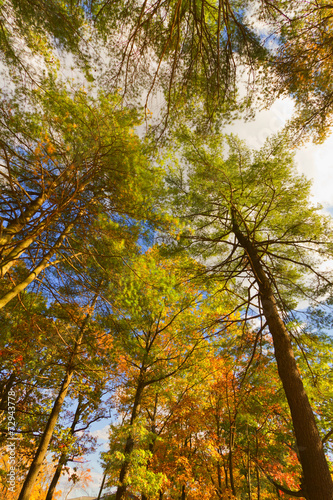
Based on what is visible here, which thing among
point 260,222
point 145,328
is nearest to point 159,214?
point 260,222

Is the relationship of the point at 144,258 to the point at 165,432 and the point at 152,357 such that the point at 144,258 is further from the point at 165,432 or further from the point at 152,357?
the point at 165,432

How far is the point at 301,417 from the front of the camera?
2.85 m

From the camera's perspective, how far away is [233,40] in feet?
12.5

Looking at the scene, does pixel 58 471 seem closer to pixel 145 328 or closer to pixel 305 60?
pixel 145 328

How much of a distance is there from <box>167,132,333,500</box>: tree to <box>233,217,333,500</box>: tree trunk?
15 millimetres

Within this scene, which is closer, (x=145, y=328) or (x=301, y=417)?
(x=301, y=417)

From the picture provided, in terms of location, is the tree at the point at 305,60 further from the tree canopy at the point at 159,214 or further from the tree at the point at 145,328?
the tree at the point at 145,328

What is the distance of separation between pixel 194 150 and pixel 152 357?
6.18 metres

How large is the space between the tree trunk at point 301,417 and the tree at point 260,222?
2cm

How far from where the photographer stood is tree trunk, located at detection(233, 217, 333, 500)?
244 cm

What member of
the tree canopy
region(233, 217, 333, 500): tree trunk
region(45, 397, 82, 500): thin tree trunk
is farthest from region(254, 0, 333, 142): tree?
region(45, 397, 82, 500): thin tree trunk

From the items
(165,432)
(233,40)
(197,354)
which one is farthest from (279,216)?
(165,432)

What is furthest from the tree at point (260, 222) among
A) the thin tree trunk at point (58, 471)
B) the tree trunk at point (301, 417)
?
the thin tree trunk at point (58, 471)

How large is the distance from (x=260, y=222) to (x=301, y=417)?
3200 millimetres
